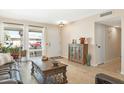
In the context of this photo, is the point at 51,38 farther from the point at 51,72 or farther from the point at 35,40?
the point at 51,72

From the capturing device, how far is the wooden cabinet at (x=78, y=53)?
511cm

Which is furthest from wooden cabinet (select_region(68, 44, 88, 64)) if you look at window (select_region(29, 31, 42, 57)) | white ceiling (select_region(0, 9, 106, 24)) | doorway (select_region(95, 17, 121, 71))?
window (select_region(29, 31, 42, 57))

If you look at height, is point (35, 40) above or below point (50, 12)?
below

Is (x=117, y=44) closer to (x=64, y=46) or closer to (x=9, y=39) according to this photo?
(x=64, y=46)

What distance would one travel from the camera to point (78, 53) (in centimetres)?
540

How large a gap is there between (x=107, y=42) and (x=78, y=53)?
1.76m

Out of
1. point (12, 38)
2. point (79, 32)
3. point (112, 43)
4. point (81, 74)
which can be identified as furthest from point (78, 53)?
point (12, 38)

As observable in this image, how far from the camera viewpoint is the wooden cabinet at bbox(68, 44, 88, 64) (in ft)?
16.8

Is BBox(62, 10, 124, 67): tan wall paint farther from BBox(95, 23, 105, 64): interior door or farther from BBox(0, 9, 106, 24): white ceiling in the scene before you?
BBox(0, 9, 106, 24): white ceiling

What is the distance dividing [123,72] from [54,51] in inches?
177

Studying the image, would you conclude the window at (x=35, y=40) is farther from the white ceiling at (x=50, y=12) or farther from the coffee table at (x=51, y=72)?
the coffee table at (x=51, y=72)

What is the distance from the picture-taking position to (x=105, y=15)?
166 inches
